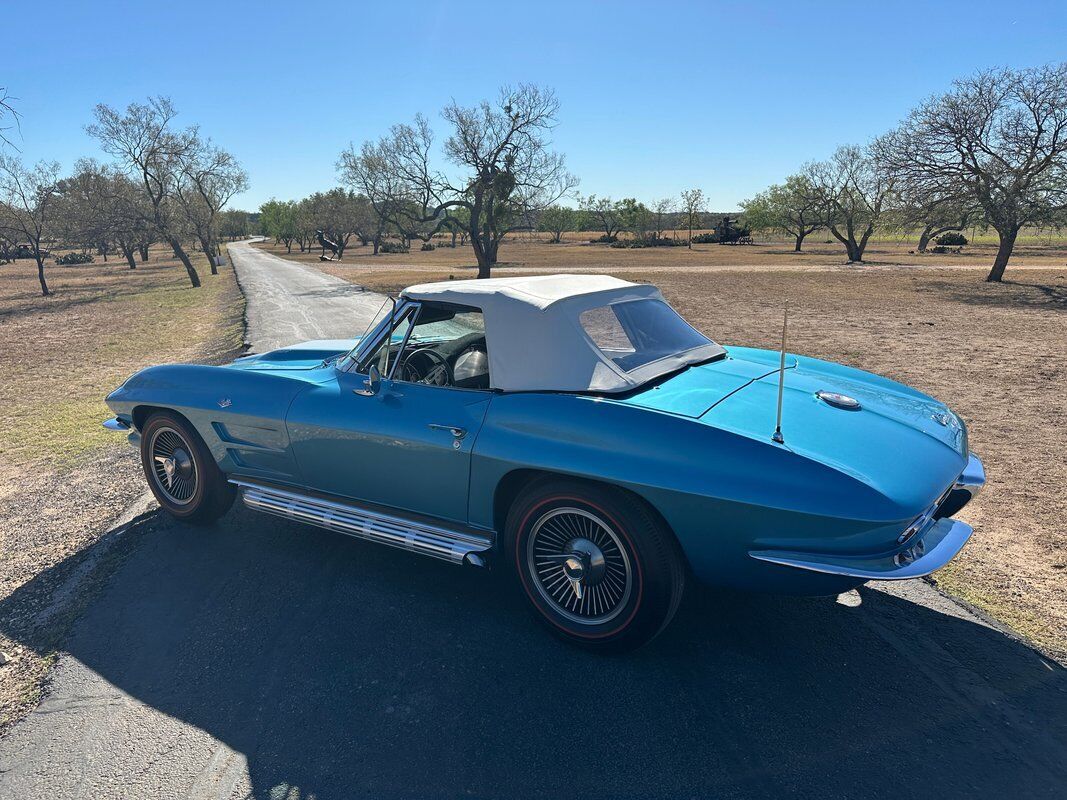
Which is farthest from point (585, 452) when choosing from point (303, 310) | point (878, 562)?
point (303, 310)

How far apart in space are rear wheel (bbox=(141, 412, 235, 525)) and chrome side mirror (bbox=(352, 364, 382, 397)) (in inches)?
56.2

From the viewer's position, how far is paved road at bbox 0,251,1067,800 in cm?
231

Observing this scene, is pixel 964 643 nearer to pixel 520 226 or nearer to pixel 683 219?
pixel 520 226

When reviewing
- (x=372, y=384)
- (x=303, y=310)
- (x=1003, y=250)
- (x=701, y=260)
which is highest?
(x=372, y=384)

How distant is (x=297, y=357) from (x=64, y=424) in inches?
201

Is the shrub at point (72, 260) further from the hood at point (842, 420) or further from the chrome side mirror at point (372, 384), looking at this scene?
the hood at point (842, 420)

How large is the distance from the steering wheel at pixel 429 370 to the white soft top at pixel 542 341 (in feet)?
1.08

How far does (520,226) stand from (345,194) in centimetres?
6717

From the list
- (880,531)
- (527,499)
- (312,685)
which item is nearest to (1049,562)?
(880,531)

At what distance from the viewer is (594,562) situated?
2896 mm

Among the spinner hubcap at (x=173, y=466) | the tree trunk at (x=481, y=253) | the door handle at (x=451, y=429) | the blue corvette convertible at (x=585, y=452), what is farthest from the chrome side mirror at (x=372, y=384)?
the tree trunk at (x=481, y=253)

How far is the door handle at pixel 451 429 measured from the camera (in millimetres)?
3111

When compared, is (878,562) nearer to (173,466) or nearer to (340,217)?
(173,466)

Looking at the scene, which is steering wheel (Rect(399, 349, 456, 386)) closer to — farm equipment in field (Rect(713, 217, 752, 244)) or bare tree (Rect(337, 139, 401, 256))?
bare tree (Rect(337, 139, 401, 256))
